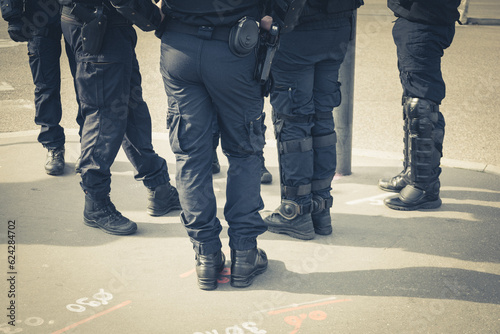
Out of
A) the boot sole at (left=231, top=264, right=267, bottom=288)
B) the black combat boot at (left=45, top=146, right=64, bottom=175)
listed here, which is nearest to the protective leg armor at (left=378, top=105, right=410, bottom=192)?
the boot sole at (left=231, top=264, right=267, bottom=288)

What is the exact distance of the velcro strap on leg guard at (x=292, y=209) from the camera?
3.34m

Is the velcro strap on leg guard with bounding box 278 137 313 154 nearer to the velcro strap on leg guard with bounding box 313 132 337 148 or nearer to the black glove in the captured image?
the velcro strap on leg guard with bounding box 313 132 337 148

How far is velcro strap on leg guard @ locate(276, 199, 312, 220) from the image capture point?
3340 mm

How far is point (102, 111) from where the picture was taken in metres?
3.31

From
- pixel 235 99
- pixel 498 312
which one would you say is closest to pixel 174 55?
pixel 235 99

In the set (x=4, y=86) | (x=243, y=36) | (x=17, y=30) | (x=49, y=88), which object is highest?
(x=243, y=36)

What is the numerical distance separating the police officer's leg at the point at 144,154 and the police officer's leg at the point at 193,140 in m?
0.87

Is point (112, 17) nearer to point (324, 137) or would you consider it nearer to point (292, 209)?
point (324, 137)

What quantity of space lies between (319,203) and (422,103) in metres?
0.95

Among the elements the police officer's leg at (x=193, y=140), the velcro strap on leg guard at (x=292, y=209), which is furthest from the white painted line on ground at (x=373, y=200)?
the police officer's leg at (x=193, y=140)

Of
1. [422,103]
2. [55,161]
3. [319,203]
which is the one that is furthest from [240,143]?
[55,161]

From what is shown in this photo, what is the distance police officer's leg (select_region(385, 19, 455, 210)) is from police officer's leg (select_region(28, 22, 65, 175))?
2.41 metres

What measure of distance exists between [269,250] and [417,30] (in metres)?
1.61

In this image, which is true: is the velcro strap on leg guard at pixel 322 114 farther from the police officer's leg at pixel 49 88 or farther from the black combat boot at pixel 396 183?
the police officer's leg at pixel 49 88
